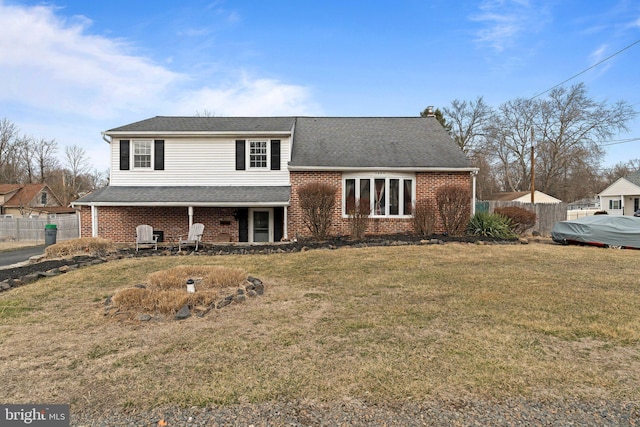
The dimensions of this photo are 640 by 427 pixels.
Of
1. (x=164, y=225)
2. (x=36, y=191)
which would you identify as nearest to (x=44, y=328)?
(x=164, y=225)

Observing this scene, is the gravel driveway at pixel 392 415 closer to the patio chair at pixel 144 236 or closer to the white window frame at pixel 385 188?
the patio chair at pixel 144 236

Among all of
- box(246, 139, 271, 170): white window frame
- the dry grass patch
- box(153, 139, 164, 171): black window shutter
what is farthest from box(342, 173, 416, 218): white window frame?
the dry grass patch

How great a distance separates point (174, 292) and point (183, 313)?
0.76 meters

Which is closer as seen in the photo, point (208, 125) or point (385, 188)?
point (385, 188)

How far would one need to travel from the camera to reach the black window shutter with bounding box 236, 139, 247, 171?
15.5m

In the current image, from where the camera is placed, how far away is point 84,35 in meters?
13.7

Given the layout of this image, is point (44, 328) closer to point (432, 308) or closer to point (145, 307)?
point (145, 307)

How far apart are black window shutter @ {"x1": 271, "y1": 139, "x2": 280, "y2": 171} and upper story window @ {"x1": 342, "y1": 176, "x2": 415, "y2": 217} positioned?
9.82 ft

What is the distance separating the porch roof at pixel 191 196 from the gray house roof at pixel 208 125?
7.77 feet

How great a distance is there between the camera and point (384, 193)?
1484 centimetres

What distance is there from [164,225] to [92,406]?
13267 mm

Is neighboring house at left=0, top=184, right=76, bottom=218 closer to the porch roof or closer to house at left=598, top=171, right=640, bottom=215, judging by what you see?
the porch roof

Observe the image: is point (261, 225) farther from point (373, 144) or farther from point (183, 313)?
point (183, 313)

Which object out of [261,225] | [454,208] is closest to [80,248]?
[261,225]
